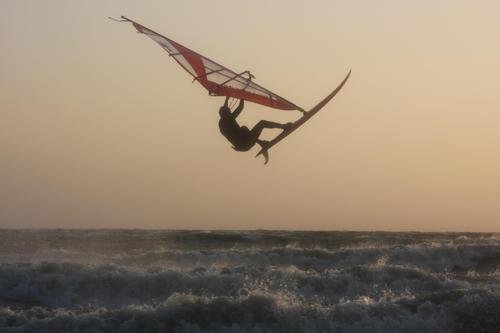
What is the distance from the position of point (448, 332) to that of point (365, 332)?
133 centimetres

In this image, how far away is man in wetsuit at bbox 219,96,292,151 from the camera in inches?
395

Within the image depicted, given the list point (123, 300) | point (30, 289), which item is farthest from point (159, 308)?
point (30, 289)

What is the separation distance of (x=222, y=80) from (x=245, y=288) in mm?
6674

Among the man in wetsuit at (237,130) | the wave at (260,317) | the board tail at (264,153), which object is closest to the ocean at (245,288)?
the wave at (260,317)

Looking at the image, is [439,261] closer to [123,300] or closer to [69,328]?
[123,300]

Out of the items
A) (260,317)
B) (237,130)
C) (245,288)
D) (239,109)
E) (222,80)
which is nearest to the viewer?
(237,130)

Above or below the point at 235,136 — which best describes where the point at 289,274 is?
below

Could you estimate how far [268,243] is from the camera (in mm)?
26625

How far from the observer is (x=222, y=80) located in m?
10.7

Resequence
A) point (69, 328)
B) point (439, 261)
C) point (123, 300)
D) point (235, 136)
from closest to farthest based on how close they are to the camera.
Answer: point (235, 136) → point (69, 328) → point (123, 300) → point (439, 261)

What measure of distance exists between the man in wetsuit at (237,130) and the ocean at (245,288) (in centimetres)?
402

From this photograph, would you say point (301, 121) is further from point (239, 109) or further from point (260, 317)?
point (260, 317)

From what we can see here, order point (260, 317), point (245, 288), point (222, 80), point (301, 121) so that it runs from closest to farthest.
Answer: point (222, 80) < point (301, 121) < point (260, 317) < point (245, 288)

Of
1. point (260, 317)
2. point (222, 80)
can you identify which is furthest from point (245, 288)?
point (222, 80)
